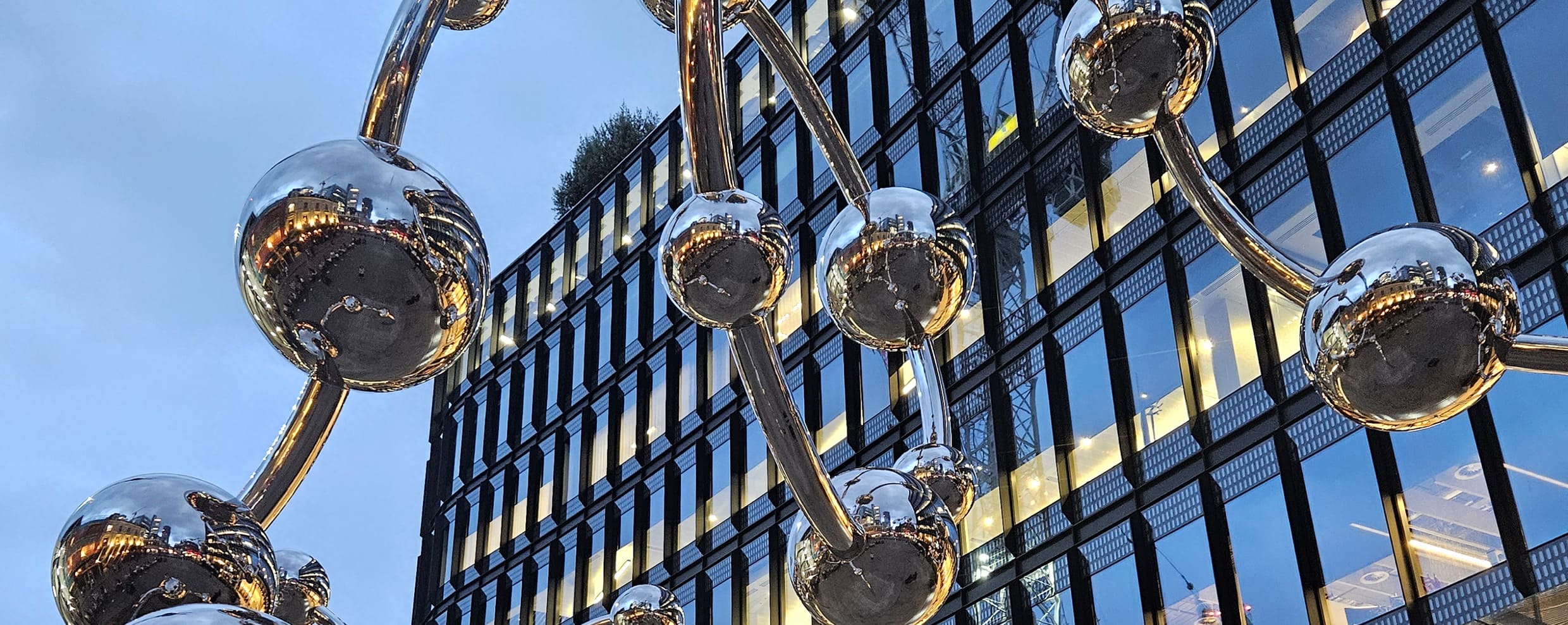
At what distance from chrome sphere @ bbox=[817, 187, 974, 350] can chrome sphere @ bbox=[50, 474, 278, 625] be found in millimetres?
1498

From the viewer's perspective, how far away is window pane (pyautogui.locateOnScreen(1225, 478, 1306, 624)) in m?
14.7

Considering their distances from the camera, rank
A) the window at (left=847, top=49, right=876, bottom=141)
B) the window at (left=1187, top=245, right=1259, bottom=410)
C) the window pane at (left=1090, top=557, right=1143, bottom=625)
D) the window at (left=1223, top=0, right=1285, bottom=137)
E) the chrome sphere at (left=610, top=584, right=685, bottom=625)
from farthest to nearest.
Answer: the window at (left=847, top=49, right=876, bottom=141) → the window at (left=1223, top=0, right=1285, bottom=137) → the window pane at (left=1090, top=557, right=1143, bottom=625) → the window at (left=1187, top=245, right=1259, bottom=410) → the chrome sphere at (left=610, top=584, right=685, bottom=625)

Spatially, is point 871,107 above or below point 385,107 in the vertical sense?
above

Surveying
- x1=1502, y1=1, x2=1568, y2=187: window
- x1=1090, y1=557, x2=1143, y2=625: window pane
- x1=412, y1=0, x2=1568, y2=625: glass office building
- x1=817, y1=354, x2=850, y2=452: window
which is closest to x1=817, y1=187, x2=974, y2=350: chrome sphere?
x1=412, y1=0, x2=1568, y2=625: glass office building

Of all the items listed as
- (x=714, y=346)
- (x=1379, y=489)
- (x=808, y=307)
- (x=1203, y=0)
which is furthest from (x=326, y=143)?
(x=714, y=346)

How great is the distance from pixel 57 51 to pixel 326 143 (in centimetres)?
11297

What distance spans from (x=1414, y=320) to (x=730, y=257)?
1022mm

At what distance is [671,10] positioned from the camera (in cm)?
325

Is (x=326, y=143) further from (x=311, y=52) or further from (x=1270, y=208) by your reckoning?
(x=311, y=52)

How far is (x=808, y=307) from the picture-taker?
23.4 meters

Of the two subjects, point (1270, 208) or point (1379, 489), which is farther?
point (1270, 208)

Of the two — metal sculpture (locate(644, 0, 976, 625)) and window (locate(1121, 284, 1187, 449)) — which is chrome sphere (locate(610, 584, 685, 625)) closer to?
metal sculpture (locate(644, 0, 976, 625))

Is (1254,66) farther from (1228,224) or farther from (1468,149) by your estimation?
(1228,224)

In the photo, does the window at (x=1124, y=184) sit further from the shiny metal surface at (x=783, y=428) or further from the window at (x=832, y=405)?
the shiny metal surface at (x=783, y=428)
